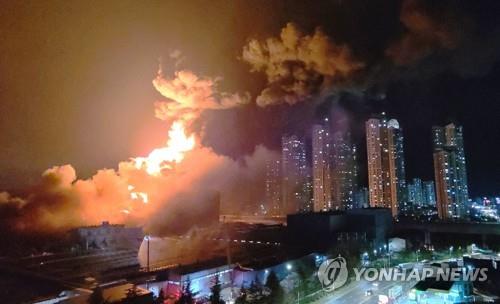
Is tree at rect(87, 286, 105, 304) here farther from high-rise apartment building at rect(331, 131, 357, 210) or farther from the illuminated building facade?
the illuminated building facade

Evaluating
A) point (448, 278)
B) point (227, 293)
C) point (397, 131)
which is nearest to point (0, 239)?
point (227, 293)

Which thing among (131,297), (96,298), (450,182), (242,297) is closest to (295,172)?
(450,182)

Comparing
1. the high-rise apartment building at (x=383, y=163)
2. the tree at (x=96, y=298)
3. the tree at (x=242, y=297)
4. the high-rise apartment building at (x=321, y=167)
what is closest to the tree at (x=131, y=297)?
the tree at (x=96, y=298)

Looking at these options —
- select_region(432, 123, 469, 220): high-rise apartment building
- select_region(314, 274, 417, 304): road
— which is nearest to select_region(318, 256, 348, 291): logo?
select_region(314, 274, 417, 304): road

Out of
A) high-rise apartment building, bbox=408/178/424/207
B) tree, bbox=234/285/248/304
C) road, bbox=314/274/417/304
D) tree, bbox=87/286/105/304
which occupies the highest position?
high-rise apartment building, bbox=408/178/424/207

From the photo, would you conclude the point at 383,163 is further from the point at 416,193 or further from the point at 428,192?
the point at 428,192

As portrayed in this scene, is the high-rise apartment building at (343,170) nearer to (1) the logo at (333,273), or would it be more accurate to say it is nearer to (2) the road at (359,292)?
(1) the logo at (333,273)
